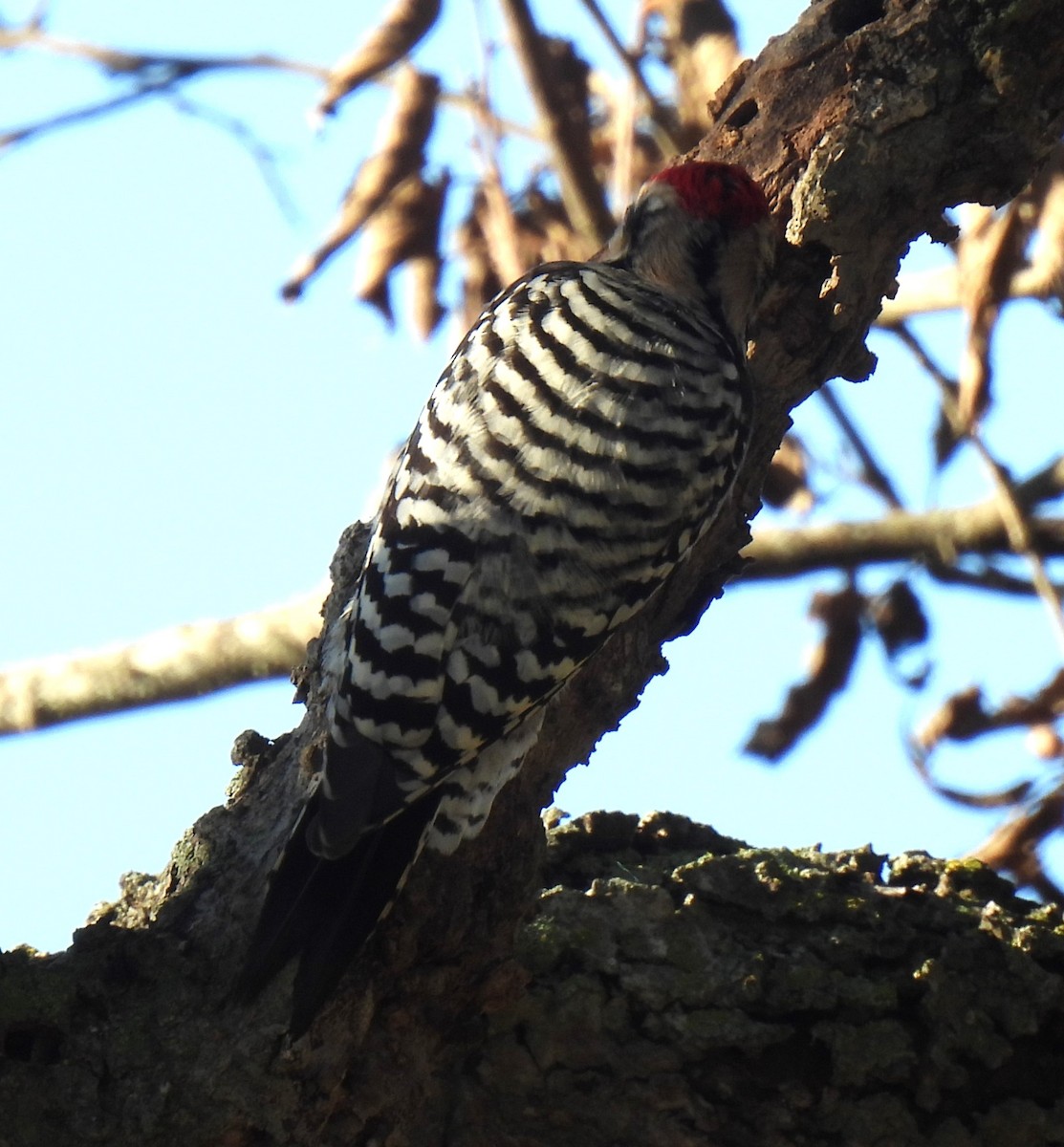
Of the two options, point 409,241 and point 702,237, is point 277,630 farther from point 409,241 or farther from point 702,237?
point 702,237

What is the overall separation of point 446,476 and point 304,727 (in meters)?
0.59

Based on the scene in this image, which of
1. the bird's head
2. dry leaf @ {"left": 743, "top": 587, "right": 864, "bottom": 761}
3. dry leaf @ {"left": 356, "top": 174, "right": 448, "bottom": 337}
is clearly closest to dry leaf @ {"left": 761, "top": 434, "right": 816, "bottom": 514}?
dry leaf @ {"left": 743, "top": 587, "right": 864, "bottom": 761}

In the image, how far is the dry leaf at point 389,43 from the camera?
4785mm

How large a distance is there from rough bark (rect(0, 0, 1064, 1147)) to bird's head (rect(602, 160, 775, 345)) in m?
0.10

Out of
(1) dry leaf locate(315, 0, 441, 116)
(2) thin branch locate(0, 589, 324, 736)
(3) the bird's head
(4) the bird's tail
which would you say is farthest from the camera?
(2) thin branch locate(0, 589, 324, 736)

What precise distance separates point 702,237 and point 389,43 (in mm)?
1309

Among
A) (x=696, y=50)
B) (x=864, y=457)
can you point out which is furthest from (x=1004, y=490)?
(x=696, y=50)

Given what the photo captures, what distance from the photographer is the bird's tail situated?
275 cm

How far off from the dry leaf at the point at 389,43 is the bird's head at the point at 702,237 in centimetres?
83

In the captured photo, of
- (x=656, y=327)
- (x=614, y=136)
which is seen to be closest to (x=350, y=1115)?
(x=656, y=327)

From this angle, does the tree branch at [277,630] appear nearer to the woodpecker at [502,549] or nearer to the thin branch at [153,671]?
the thin branch at [153,671]

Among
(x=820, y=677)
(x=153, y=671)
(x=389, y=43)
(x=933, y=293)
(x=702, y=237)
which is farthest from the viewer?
(x=933, y=293)

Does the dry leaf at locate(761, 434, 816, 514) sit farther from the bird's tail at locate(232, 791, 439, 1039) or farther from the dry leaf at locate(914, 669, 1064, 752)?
the bird's tail at locate(232, 791, 439, 1039)

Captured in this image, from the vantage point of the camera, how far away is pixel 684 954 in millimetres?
3311
